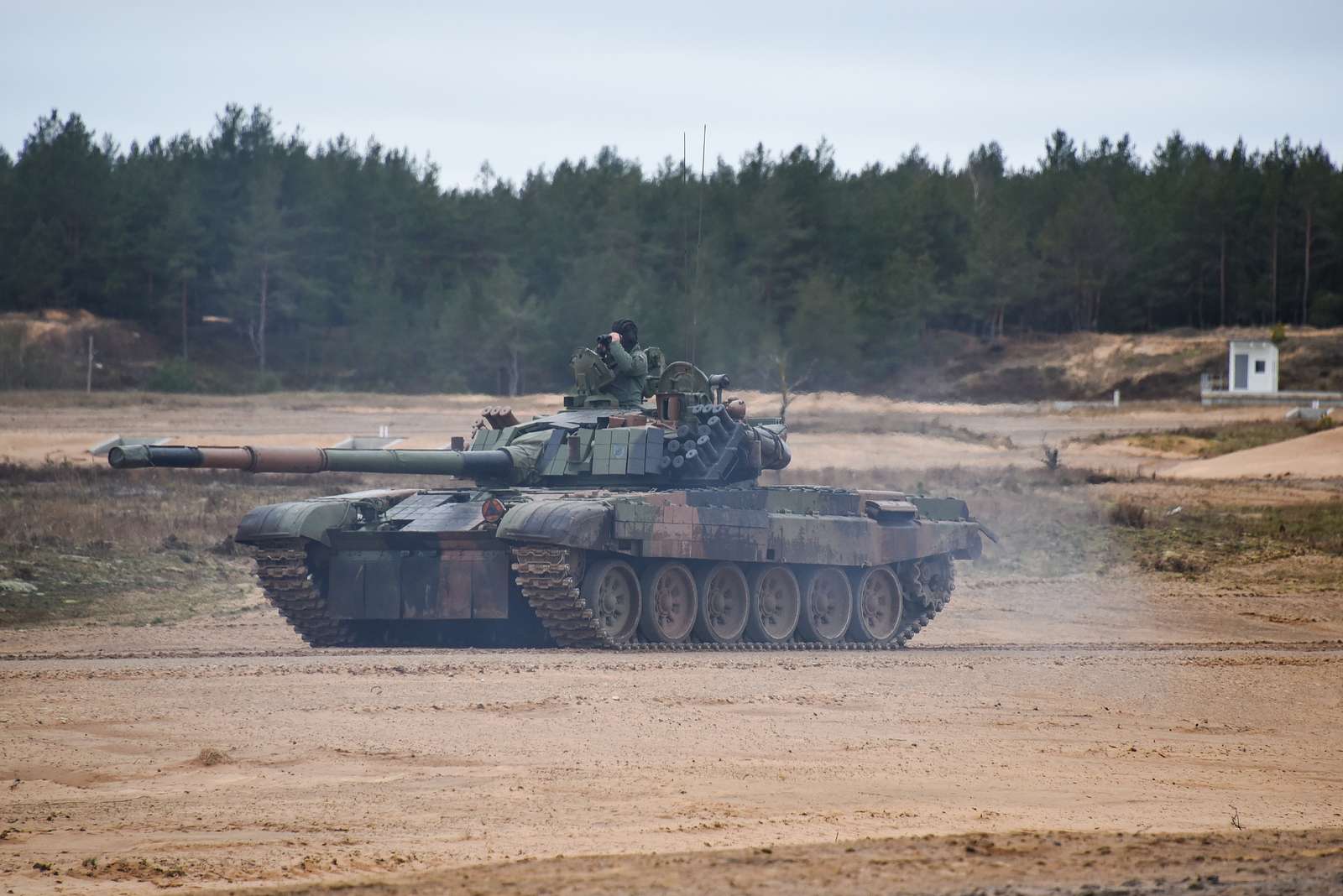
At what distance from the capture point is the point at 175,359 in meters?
68.9

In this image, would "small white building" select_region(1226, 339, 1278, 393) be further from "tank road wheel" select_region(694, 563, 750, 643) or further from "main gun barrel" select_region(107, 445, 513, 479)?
"main gun barrel" select_region(107, 445, 513, 479)

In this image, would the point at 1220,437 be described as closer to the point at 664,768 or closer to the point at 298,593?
the point at 298,593

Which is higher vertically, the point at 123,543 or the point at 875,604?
the point at 123,543

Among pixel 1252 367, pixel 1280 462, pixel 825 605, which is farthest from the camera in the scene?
pixel 1252 367

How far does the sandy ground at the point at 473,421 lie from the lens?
46719 millimetres

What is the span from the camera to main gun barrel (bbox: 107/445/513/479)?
53.7 feet

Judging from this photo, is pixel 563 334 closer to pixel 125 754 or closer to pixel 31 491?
pixel 31 491

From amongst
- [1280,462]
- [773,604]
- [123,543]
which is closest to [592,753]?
[773,604]

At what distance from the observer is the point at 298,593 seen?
1927cm

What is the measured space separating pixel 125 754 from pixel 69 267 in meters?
66.0

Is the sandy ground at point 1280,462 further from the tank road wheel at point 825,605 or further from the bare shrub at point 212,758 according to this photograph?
the bare shrub at point 212,758

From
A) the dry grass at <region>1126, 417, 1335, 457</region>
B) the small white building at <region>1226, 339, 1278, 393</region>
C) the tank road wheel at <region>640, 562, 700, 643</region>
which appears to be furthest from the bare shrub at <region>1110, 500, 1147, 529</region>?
the small white building at <region>1226, 339, 1278, 393</region>

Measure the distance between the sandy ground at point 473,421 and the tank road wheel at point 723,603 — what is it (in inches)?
917

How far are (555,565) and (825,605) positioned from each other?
19.0ft
